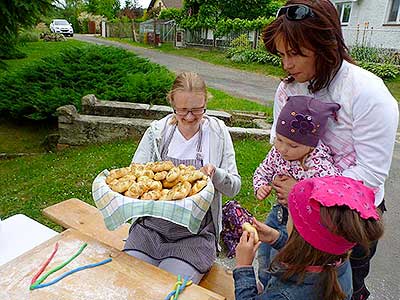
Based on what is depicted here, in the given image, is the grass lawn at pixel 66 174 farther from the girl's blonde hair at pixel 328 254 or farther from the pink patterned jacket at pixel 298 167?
the girl's blonde hair at pixel 328 254

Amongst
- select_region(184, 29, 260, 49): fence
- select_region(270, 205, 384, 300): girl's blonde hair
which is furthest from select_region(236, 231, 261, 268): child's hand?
select_region(184, 29, 260, 49): fence

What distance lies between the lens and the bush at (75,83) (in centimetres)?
632

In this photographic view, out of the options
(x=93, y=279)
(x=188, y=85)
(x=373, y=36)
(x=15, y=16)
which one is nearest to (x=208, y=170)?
(x=188, y=85)

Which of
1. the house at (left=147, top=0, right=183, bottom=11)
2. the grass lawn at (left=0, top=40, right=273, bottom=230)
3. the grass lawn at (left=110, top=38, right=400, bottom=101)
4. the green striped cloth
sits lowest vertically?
the grass lawn at (left=0, top=40, right=273, bottom=230)

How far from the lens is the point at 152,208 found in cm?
157

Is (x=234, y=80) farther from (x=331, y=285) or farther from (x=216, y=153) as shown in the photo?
(x=331, y=285)

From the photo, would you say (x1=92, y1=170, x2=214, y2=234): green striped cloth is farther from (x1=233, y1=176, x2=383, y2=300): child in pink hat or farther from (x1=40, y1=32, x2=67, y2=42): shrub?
(x1=40, y1=32, x2=67, y2=42): shrub

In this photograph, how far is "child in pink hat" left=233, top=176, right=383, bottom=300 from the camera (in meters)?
1.15

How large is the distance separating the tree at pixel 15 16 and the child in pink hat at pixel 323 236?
229 inches

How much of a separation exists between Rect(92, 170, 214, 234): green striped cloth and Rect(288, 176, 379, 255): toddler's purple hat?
490 mm

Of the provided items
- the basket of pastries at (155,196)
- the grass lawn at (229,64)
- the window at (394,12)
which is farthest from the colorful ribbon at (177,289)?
the window at (394,12)

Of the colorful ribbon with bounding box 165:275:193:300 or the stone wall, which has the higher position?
the colorful ribbon with bounding box 165:275:193:300

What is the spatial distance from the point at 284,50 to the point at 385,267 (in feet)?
7.53

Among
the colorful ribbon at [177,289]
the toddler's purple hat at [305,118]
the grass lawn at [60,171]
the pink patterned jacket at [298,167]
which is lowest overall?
the grass lawn at [60,171]
